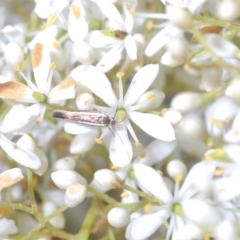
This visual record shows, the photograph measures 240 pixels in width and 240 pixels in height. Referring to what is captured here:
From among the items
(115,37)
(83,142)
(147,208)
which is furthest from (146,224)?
(115,37)

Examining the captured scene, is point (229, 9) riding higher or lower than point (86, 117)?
higher

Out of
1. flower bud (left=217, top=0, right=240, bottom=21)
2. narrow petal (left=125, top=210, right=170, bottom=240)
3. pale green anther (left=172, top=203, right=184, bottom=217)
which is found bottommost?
narrow petal (left=125, top=210, right=170, bottom=240)

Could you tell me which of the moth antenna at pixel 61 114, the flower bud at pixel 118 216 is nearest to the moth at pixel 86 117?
the moth antenna at pixel 61 114

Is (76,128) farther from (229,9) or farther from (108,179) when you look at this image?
(229,9)

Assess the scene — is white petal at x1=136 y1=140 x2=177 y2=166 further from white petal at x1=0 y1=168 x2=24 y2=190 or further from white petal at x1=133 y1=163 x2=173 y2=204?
white petal at x1=0 y1=168 x2=24 y2=190

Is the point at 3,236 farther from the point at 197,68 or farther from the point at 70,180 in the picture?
the point at 197,68

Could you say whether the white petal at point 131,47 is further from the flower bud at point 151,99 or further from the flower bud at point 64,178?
the flower bud at point 64,178

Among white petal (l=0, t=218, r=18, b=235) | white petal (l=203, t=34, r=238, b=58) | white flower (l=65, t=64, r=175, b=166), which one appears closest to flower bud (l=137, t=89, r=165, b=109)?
white flower (l=65, t=64, r=175, b=166)
